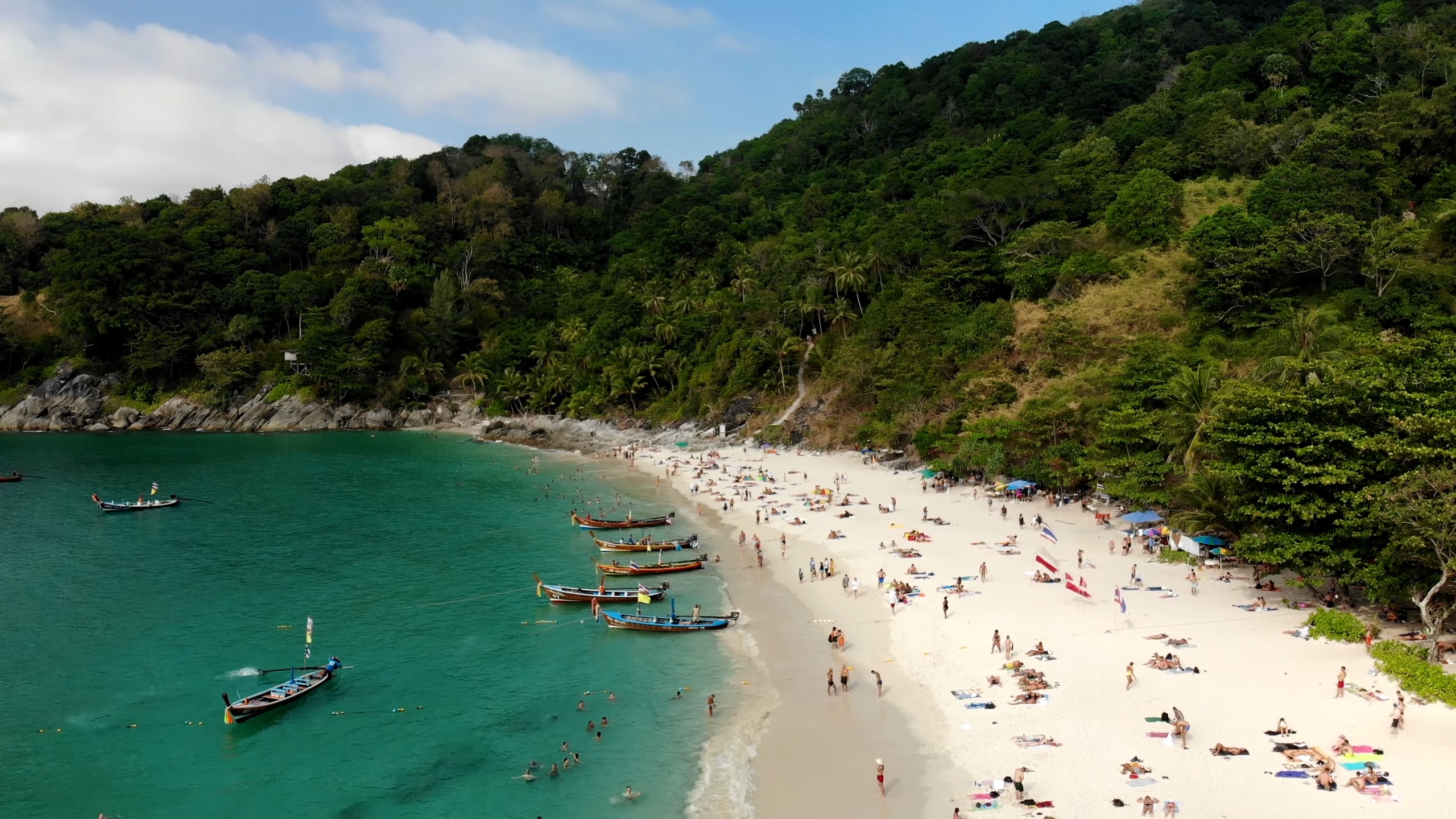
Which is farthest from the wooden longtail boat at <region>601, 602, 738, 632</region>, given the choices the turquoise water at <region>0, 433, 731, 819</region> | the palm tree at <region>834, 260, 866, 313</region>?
the palm tree at <region>834, 260, 866, 313</region>

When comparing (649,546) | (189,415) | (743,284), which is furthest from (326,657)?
(189,415)

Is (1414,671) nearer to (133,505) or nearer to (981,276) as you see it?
(981,276)

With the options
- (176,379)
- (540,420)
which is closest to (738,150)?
(540,420)

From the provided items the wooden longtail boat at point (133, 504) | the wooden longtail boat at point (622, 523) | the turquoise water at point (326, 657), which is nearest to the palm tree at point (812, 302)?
the turquoise water at point (326, 657)

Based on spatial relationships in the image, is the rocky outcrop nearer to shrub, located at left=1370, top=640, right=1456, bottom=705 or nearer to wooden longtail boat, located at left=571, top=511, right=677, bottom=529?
wooden longtail boat, located at left=571, top=511, right=677, bottom=529

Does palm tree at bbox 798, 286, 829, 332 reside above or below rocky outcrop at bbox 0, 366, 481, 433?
above

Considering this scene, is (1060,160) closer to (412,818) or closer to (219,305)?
(412,818)

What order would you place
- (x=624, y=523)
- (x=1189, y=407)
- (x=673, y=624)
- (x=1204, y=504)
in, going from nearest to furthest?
1. (x=673, y=624)
2. (x=1204, y=504)
3. (x=1189, y=407)
4. (x=624, y=523)
